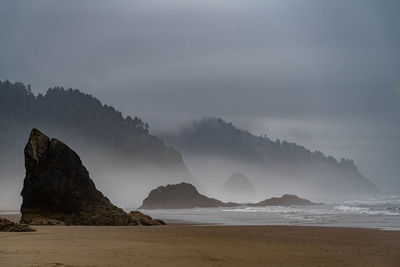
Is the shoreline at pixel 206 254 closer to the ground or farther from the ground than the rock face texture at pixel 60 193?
closer to the ground

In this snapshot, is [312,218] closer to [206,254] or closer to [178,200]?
[206,254]

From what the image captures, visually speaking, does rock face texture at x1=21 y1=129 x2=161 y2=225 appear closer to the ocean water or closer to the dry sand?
the ocean water

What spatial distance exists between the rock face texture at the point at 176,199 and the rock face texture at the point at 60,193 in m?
65.7

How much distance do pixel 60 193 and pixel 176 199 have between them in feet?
229

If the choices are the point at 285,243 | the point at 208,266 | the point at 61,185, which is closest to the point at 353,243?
the point at 285,243

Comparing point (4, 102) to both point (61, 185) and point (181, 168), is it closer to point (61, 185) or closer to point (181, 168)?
point (181, 168)

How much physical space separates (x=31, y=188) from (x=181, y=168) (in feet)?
527

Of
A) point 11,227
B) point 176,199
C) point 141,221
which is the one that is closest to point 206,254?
point 11,227

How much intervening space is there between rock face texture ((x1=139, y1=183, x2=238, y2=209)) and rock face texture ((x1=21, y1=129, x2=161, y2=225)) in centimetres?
6565

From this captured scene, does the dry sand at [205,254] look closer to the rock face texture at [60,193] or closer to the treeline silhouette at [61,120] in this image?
the rock face texture at [60,193]

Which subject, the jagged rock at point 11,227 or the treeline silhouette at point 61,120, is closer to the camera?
the jagged rock at point 11,227

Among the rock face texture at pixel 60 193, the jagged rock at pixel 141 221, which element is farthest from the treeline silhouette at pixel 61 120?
the jagged rock at pixel 141 221

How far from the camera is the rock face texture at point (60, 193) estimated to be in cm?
3675

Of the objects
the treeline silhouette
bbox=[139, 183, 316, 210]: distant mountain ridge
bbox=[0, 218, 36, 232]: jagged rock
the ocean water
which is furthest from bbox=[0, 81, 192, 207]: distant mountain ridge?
bbox=[0, 218, 36, 232]: jagged rock
